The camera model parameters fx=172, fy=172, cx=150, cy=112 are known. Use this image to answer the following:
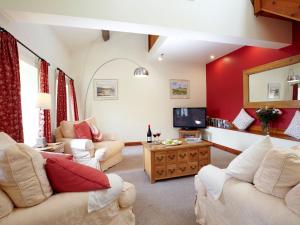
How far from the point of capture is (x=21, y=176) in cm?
109

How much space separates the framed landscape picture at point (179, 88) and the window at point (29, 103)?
3799 mm

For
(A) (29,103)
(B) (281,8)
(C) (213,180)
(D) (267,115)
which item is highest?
(B) (281,8)

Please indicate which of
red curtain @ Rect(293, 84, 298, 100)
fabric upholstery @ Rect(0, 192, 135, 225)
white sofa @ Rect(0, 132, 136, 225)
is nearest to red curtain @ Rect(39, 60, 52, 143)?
white sofa @ Rect(0, 132, 136, 225)

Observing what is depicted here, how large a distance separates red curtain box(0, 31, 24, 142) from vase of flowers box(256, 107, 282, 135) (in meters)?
4.19

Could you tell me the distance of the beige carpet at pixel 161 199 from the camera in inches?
72.3

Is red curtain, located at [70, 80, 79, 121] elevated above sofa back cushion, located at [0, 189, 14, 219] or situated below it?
above

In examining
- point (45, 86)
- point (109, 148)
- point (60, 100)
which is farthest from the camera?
point (60, 100)

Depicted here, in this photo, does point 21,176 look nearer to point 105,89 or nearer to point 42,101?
point 42,101

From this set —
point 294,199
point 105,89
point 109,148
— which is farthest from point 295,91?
point 105,89

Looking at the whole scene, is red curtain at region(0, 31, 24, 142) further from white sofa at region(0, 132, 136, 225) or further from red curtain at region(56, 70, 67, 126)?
red curtain at region(56, 70, 67, 126)

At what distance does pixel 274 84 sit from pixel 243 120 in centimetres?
105

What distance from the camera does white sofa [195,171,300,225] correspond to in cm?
97

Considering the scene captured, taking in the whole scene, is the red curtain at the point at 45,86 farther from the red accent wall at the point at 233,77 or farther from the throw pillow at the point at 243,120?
the red accent wall at the point at 233,77

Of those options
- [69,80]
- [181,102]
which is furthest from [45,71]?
[181,102]
